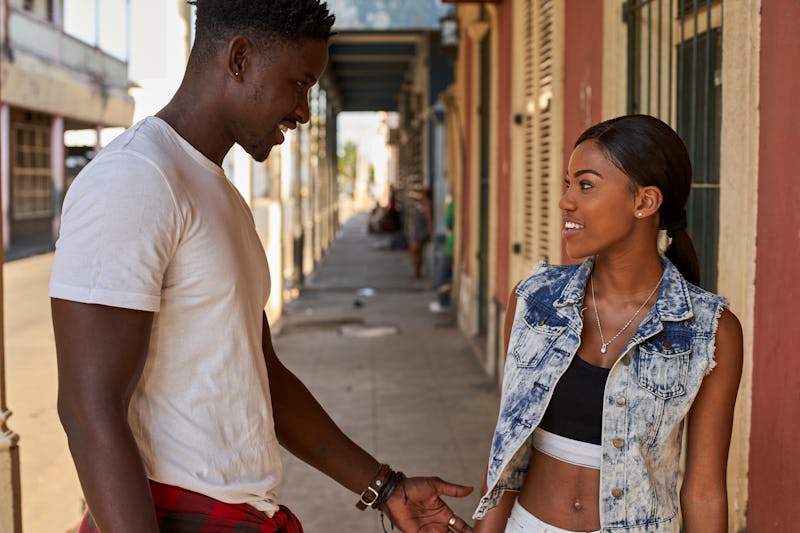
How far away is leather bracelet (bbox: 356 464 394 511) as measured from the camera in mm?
2688

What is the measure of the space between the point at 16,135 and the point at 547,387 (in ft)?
84.3

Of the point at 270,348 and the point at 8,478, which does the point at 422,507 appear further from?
the point at 8,478

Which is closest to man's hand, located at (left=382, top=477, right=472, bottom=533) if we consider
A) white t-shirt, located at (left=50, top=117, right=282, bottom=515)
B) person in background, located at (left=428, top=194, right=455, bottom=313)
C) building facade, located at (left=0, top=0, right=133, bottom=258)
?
white t-shirt, located at (left=50, top=117, right=282, bottom=515)

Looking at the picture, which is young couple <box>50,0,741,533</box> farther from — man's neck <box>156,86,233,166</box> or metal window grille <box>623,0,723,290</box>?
metal window grille <box>623,0,723,290</box>

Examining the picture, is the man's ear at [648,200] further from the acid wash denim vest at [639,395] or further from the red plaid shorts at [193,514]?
the red plaid shorts at [193,514]

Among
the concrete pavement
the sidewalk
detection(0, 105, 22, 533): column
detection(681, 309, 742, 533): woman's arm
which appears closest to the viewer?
detection(681, 309, 742, 533): woman's arm

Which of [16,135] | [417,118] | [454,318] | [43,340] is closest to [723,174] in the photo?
[43,340]

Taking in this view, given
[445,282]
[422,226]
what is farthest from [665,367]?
[422,226]

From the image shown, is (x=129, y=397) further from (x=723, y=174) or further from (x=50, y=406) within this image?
(x=50, y=406)

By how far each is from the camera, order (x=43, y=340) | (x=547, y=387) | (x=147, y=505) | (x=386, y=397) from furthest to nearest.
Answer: (x=43, y=340), (x=386, y=397), (x=547, y=387), (x=147, y=505)

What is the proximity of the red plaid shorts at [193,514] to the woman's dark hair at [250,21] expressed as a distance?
2.77ft

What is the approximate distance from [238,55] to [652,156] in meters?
0.95

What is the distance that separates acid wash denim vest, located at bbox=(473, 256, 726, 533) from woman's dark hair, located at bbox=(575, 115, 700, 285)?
16cm

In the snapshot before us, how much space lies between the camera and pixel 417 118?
2339 cm
